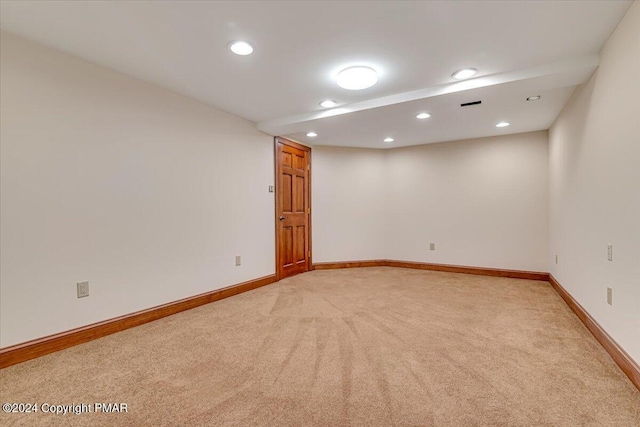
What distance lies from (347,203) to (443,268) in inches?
78.0

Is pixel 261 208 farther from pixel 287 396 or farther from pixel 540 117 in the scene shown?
pixel 540 117

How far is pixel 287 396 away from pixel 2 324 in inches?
78.3

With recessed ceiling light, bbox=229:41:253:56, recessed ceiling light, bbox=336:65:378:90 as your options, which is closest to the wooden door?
recessed ceiling light, bbox=336:65:378:90

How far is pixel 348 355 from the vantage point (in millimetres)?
2096

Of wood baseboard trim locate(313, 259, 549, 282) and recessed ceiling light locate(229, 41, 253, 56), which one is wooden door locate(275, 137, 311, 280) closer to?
wood baseboard trim locate(313, 259, 549, 282)

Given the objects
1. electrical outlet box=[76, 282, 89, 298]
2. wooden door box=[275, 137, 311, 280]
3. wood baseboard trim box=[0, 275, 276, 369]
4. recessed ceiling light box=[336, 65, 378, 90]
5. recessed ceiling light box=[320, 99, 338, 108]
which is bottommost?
wood baseboard trim box=[0, 275, 276, 369]

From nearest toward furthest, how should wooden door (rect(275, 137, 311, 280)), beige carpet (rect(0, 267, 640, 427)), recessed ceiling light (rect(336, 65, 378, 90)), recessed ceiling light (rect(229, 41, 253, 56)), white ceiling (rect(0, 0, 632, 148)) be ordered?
beige carpet (rect(0, 267, 640, 427)) → white ceiling (rect(0, 0, 632, 148)) → recessed ceiling light (rect(229, 41, 253, 56)) → recessed ceiling light (rect(336, 65, 378, 90)) → wooden door (rect(275, 137, 311, 280))

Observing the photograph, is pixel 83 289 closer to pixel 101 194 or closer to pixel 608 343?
pixel 101 194

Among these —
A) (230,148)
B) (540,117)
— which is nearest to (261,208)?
(230,148)

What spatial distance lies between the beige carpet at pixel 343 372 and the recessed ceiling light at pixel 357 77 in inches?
84.9

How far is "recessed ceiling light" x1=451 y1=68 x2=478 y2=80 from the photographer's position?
2.57 metres

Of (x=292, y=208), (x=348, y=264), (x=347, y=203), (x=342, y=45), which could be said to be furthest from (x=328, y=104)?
(x=348, y=264)

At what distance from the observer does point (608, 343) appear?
6.84ft

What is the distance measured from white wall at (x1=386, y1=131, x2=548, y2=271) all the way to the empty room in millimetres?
369
